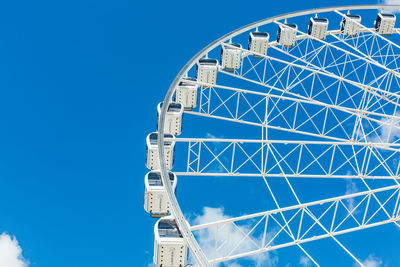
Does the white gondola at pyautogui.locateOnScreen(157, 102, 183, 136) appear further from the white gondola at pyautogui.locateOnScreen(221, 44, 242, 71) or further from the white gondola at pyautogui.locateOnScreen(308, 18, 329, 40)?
the white gondola at pyautogui.locateOnScreen(308, 18, 329, 40)

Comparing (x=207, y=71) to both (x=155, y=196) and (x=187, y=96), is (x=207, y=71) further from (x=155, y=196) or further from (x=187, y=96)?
(x=155, y=196)

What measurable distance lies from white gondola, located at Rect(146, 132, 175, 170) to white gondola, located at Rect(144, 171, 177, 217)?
3.86 ft

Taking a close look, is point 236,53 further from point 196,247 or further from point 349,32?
point 196,247

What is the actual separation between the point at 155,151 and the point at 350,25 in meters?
15.1

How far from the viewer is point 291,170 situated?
22125 millimetres

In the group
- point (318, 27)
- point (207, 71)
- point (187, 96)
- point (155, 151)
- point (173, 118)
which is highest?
point (318, 27)

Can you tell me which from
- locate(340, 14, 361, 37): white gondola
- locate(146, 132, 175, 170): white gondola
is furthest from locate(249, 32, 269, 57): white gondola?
locate(146, 132, 175, 170): white gondola

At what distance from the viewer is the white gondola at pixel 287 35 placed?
31.0 metres

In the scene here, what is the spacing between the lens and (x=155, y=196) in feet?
66.8

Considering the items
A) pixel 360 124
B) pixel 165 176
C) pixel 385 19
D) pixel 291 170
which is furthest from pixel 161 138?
pixel 385 19

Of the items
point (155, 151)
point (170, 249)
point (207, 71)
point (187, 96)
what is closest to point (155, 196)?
point (155, 151)

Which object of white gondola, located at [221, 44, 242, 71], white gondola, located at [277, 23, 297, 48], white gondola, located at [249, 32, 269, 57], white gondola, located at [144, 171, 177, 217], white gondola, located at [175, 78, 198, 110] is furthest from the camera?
white gondola, located at [277, 23, 297, 48]

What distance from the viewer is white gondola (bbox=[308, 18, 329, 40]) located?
31781 mm

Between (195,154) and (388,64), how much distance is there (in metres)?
12.5
